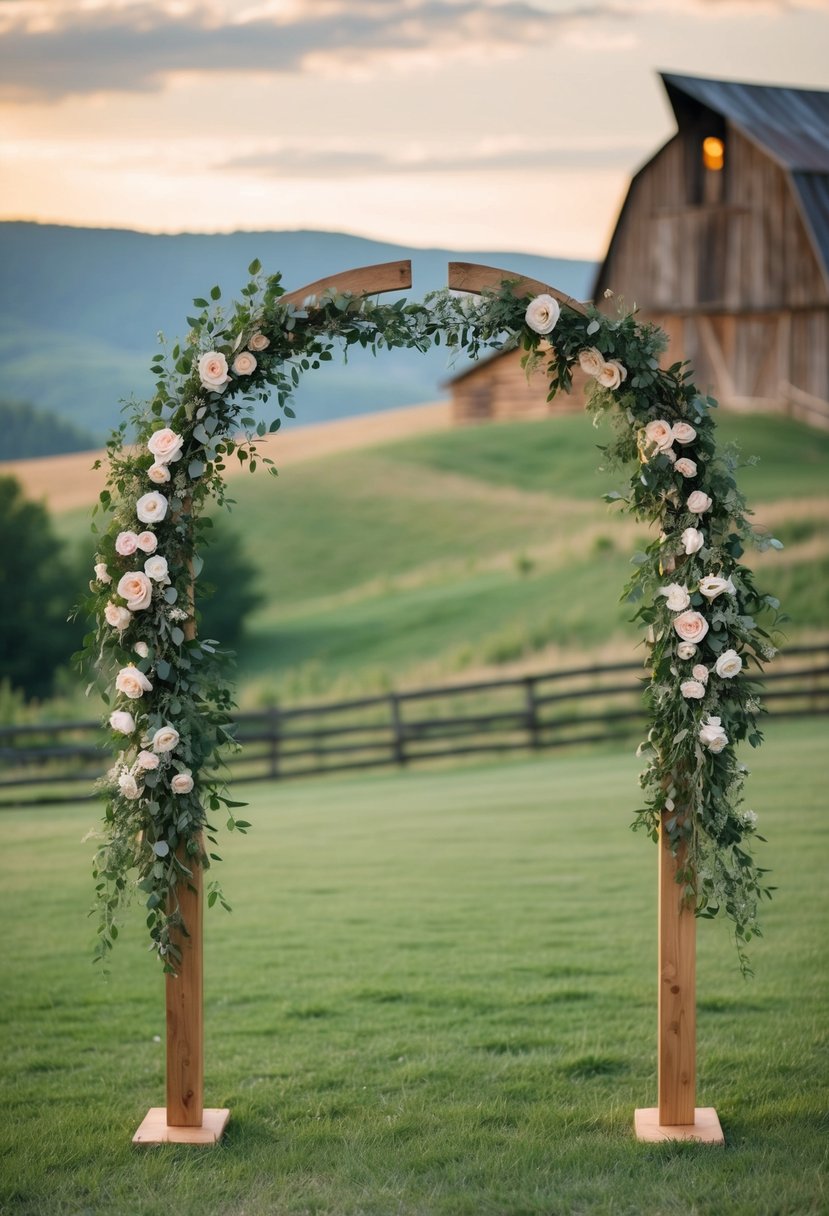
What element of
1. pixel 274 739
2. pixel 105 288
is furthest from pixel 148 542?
pixel 105 288

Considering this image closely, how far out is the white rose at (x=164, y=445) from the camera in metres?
4.79

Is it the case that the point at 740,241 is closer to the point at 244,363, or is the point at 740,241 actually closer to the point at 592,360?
the point at 592,360

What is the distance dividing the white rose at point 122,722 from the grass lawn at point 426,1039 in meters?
1.55

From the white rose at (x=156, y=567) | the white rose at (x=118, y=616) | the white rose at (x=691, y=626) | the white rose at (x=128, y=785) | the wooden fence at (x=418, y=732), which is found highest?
the white rose at (x=156, y=567)

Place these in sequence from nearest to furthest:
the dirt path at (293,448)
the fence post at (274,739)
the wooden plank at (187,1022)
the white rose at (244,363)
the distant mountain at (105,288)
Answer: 1. the white rose at (244,363)
2. the wooden plank at (187,1022)
3. the fence post at (274,739)
4. the distant mountain at (105,288)
5. the dirt path at (293,448)

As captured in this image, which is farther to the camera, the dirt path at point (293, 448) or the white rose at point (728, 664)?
the dirt path at point (293, 448)

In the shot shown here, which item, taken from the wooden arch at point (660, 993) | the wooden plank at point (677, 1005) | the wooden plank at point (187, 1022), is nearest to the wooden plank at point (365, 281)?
the wooden arch at point (660, 993)

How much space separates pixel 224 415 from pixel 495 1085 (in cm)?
296

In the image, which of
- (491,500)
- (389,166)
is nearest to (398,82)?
(389,166)

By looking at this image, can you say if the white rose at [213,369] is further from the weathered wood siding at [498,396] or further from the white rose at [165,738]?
the weathered wood siding at [498,396]

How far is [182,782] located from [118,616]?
65 cm

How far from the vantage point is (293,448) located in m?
42.8

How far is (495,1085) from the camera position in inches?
216

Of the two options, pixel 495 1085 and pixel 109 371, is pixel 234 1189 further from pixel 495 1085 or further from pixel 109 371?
pixel 109 371
